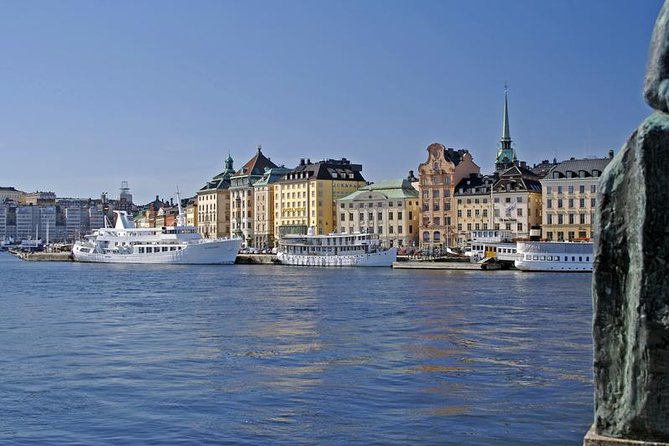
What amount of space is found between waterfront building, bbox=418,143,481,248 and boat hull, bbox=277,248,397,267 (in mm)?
19844

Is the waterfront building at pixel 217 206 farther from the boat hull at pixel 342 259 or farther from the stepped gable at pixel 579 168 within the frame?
the stepped gable at pixel 579 168

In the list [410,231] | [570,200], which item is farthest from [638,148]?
[410,231]

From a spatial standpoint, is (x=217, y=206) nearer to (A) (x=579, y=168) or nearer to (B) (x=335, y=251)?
(B) (x=335, y=251)

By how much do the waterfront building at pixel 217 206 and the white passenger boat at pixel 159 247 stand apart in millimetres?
42970

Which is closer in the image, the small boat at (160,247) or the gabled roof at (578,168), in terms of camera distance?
the gabled roof at (578,168)

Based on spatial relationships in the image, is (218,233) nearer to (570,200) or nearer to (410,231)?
(410,231)

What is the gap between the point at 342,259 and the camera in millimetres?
118062

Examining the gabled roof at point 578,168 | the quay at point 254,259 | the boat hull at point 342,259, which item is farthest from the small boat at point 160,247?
the gabled roof at point 578,168

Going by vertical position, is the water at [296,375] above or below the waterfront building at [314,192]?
below

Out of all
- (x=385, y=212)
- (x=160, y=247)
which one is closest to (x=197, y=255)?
(x=160, y=247)

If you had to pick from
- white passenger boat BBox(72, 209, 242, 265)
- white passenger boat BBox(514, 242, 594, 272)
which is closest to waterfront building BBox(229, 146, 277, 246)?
white passenger boat BBox(72, 209, 242, 265)

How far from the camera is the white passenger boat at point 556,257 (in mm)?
95688

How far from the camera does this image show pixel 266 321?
3669cm

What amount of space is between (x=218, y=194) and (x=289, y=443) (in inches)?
6674
